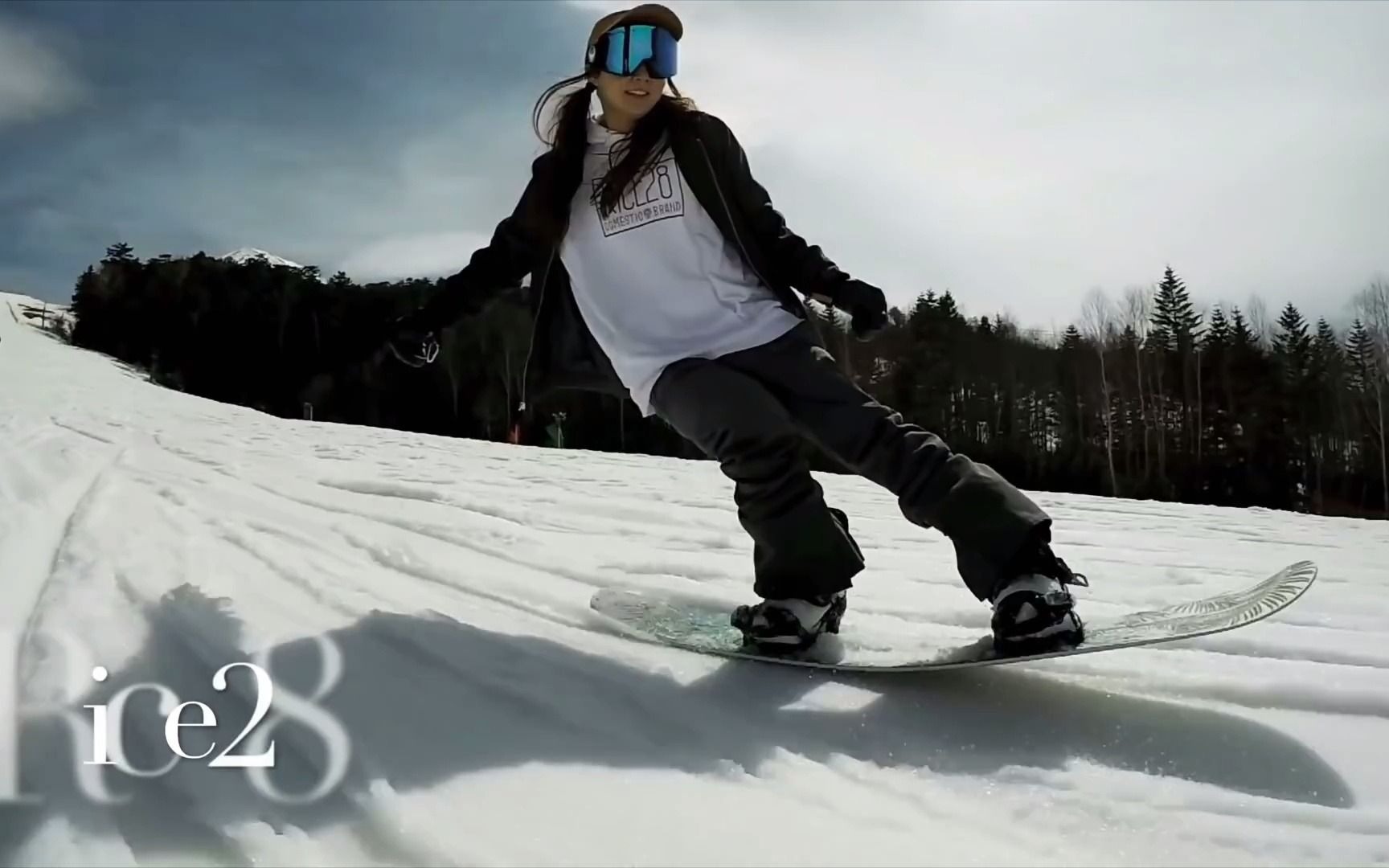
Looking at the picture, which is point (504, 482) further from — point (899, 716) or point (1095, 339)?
point (1095, 339)

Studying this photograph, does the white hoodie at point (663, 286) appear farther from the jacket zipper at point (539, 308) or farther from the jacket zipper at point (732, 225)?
the jacket zipper at point (539, 308)

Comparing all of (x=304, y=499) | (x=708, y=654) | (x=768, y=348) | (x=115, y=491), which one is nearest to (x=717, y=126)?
(x=768, y=348)

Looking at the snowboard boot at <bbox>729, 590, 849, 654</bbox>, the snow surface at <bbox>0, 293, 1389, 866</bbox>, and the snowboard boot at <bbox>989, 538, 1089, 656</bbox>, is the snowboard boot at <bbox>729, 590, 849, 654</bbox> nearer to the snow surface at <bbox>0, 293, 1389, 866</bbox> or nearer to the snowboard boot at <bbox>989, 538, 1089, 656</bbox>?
the snow surface at <bbox>0, 293, 1389, 866</bbox>

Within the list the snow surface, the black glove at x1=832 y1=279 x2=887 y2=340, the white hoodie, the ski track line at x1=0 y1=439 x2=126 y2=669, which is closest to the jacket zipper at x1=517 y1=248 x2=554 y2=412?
the white hoodie

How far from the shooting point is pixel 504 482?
4.87m

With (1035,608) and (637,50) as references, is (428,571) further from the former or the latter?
(1035,608)

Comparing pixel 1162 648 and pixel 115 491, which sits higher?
pixel 115 491

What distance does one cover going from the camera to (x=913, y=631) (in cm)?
186

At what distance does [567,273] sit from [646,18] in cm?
55

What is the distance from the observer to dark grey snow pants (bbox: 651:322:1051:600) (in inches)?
60.9

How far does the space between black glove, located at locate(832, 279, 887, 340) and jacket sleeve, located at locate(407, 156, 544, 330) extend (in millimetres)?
706

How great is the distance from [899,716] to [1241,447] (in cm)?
3130

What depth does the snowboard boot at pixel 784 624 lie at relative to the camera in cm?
166

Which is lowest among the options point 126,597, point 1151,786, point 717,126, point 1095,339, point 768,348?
point 1151,786
